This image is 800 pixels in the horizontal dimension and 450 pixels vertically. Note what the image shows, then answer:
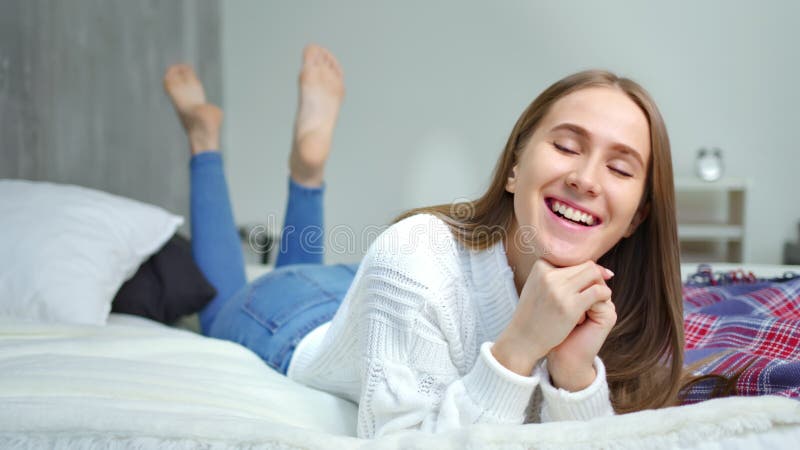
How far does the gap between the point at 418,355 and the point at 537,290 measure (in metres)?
0.17

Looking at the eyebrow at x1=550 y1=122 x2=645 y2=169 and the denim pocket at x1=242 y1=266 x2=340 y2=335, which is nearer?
the eyebrow at x1=550 y1=122 x2=645 y2=169

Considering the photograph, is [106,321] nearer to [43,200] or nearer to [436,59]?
[43,200]

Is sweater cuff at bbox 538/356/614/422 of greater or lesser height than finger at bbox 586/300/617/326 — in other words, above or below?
below

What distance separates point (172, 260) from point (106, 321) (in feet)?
0.82

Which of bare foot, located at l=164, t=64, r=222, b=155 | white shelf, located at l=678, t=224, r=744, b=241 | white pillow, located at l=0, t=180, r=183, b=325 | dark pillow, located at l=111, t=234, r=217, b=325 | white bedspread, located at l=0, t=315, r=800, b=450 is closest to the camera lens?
white bedspread, located at l=0, t=315, r=800, b=450

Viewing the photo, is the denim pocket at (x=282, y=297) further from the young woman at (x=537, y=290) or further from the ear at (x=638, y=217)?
the ear at (x=638, y=217)

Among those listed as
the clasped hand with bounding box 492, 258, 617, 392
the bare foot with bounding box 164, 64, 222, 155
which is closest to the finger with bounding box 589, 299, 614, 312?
the clasped hand with bounding box 492, 258, 617, 392

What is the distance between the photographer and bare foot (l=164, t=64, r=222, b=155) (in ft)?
5.95

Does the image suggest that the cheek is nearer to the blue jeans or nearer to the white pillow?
the blue jeans

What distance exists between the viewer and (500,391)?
2.47ft

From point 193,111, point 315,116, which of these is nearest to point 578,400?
point 315,116

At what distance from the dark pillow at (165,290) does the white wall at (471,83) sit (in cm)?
209

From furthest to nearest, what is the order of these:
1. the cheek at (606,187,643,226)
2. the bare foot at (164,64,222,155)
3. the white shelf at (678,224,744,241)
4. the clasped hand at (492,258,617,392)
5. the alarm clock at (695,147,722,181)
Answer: the alarm clock at (695,147,722,181) < the white shelf at (678,224,744,241) < the bare foot at (164,64,222,155) < the cheek at (606,187,643,226) < the clasped hand at (492,258,617,392)

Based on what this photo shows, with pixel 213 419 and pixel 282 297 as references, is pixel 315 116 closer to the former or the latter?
pixel 282 297
